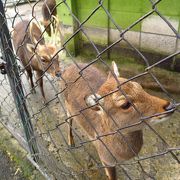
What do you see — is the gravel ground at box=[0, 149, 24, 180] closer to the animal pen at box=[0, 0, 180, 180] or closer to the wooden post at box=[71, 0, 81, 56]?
Answer: the animal pen at box=[0, 0, 180, 180]

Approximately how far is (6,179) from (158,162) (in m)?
1.60

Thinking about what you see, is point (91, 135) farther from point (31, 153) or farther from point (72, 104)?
point (31, 153)

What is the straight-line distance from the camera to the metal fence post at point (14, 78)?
1.89 m

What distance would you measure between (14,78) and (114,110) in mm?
914

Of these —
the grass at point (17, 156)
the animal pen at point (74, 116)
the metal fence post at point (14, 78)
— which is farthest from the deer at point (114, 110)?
the grass at point (17, 156)

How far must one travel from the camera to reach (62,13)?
5039mm

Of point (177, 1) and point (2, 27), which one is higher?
point (2, 27)

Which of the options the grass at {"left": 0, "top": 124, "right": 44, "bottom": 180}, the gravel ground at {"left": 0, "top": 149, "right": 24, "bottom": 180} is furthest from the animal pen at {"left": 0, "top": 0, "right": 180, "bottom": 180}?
the gravel ground at {"left": 0, "top": 149, "right": 24, "bottom": 180}

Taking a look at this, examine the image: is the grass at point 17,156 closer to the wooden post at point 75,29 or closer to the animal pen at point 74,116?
the animal pen at point 74,116

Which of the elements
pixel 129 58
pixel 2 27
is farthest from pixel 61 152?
pixel 129 58

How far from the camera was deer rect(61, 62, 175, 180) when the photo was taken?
1.48 m

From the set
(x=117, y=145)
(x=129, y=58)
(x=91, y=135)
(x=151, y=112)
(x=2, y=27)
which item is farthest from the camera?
(x=129, y=58)

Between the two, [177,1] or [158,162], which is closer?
[158,162]

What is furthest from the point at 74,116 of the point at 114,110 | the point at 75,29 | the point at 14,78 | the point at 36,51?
the point at 75,29
